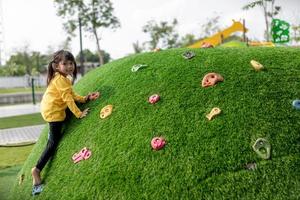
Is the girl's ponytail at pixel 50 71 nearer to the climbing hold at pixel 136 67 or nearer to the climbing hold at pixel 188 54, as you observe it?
the climbing hold at pixel 136 67

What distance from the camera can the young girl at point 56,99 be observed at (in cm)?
407

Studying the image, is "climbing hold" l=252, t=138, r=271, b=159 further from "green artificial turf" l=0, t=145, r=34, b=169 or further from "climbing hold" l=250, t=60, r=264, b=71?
"green artificial turf" l=0, t=145, r=34, b=169

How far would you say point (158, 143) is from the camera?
11.4ft

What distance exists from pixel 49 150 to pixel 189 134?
5.30ft

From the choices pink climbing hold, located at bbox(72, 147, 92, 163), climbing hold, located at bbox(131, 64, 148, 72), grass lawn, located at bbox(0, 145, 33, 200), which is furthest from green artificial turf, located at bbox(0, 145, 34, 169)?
climbing hold, located at bbox(131, 64, 148, 72)

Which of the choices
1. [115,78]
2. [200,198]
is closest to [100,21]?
[115,78]

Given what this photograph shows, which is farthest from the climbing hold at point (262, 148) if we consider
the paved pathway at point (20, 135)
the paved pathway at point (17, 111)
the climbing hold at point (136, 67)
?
the paved pathway at point (17, 111)

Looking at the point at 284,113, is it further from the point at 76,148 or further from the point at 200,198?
the point at 76,148

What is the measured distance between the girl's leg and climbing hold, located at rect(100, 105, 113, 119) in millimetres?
507

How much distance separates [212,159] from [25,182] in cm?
231

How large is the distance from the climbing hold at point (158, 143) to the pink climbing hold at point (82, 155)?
0.68 meters

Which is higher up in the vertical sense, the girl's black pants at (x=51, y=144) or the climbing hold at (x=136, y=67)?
the climbing hold at (x=136, y=67)

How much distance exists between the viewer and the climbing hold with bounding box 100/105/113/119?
4070 mm

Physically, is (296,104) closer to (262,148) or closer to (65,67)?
(262,148)
